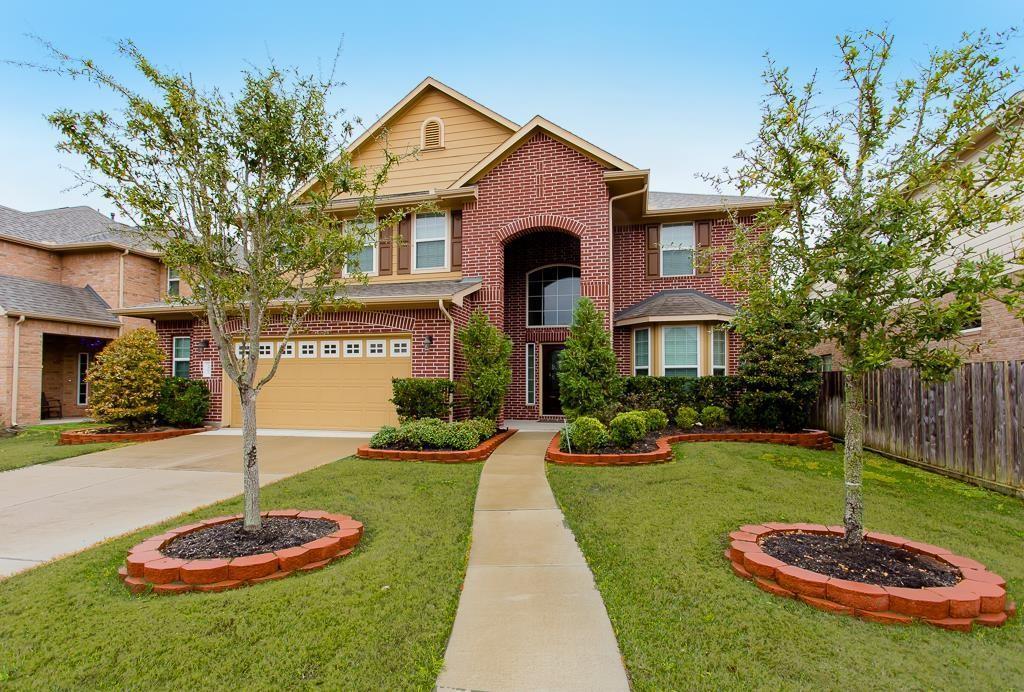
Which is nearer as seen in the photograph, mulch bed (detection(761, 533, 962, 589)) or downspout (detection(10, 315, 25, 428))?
mulch bed (detection(761, 533, 962, 589))

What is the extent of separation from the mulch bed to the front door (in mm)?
10642

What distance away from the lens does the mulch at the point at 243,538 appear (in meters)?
4.30

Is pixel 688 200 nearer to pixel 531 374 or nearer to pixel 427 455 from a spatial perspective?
pixel 531 374

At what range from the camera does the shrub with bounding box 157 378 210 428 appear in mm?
12797

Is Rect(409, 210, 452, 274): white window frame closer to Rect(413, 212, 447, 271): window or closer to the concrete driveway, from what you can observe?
Rect(413, 212, 447, 271): window

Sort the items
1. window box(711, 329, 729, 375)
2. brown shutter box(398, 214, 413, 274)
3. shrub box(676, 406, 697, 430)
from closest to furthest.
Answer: shrub box(676, 406, 697, 430), window box(711, 329, 729, 375), brown shutter box(398, 214, 413, 274)

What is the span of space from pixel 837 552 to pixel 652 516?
69.0 inches

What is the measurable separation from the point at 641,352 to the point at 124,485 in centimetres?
1090

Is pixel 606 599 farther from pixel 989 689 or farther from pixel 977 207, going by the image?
pixel 977 207

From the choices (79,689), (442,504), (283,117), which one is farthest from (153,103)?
(442,504)

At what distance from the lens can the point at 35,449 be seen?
10.8 metres

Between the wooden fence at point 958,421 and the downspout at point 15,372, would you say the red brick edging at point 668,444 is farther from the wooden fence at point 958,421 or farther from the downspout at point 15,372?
the downspout at point 15,372

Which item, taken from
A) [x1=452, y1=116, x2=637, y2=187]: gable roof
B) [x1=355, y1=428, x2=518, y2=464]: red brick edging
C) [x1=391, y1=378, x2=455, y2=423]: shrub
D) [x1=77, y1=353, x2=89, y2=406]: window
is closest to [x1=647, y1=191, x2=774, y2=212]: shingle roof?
[x1=452, y1=116, x2=637, y2=187]: gable roof

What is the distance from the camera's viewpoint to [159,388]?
12.6m
